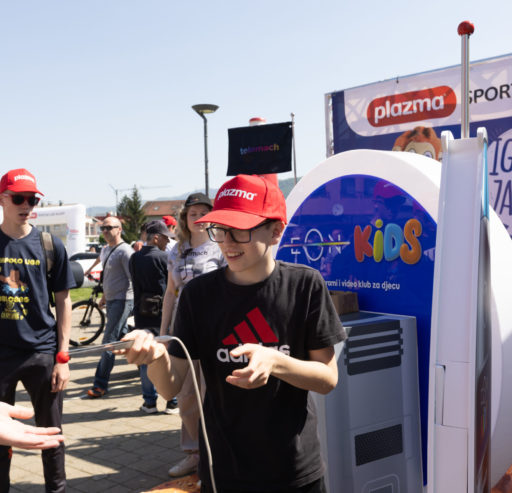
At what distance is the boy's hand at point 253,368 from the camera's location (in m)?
1.48

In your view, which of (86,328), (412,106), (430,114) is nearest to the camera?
(430,114)

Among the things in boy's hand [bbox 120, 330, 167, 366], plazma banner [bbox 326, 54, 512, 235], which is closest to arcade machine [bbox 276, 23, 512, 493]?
boy's hand [bbox 120, 330, 167, 366]

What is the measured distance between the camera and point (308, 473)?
72.0 inches

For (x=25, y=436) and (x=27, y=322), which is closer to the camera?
(x=25, y=436)

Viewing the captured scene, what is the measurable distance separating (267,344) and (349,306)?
1.47 metres

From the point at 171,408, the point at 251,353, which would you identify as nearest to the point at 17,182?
the point at 251,353

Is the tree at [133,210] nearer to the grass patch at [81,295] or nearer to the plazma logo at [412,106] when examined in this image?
the grass patch at [81,295]

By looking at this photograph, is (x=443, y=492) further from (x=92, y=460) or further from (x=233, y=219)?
(x=92, y=460)

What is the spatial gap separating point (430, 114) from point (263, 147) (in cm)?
306

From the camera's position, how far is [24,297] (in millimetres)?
3168

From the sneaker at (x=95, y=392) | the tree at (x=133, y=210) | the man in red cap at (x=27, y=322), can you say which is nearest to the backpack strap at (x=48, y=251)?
the man in red cap at (x=27, y=322)

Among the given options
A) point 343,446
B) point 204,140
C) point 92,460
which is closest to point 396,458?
point 343,446

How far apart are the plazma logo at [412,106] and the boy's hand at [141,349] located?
493cm

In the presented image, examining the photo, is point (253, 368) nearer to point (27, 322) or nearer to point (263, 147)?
point (27, 322)
